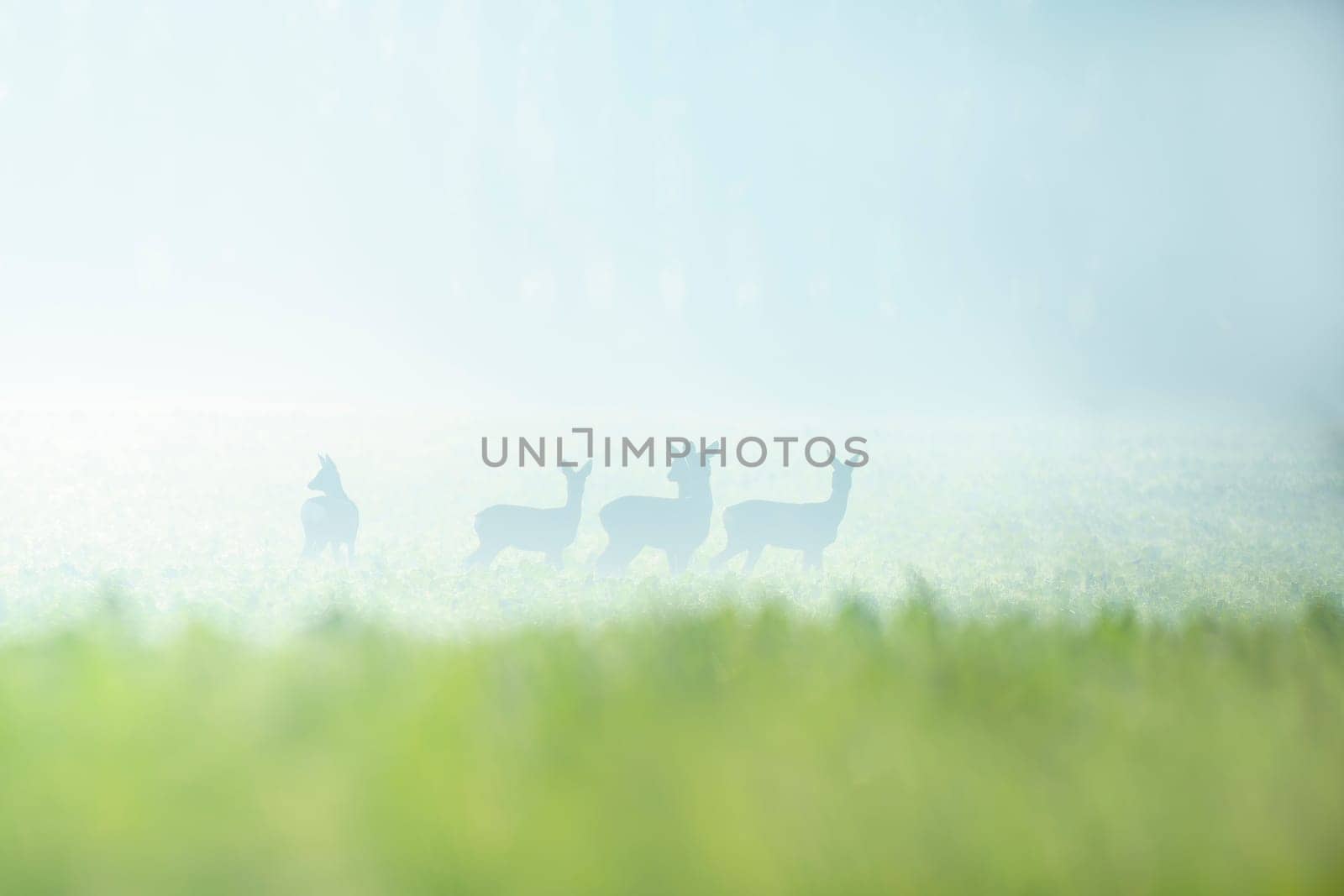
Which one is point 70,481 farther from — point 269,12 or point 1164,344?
point 1164,344

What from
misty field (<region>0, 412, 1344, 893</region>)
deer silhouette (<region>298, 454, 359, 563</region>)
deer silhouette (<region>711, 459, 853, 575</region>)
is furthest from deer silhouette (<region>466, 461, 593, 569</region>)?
misty field (<region>0, 412, 1344, 893</region>)

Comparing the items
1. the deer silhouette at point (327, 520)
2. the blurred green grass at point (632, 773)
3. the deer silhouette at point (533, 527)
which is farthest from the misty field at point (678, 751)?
the deer silhouette at point (327, 520)

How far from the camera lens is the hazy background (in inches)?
191

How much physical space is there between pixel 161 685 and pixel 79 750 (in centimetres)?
17

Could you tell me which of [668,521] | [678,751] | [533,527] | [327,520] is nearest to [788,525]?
[668,521]

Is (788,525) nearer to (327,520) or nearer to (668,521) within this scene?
(668,521)

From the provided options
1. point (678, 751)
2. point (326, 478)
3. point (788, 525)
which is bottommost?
point (788, 525)

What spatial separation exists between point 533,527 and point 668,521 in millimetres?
478

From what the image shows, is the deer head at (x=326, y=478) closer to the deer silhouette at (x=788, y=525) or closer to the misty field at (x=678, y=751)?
the deer silhouette at (x=788, y=525)

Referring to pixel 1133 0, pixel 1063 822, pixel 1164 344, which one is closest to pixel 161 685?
pixel 1063 822

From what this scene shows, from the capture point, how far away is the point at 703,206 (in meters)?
5.29

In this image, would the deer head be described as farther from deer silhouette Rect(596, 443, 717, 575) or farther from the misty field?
the misty field

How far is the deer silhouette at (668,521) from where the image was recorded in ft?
14.0

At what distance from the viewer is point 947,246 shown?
5.48 m
